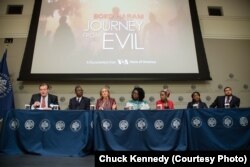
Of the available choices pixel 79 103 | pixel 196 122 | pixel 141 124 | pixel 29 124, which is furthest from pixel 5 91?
pixel 196 122

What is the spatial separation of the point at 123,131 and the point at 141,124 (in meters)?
0.29

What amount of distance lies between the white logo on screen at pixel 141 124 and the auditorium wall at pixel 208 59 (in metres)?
2.35

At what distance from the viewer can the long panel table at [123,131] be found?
4.15 meters

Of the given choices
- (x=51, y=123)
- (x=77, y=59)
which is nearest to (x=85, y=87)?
(x=77, y=59)

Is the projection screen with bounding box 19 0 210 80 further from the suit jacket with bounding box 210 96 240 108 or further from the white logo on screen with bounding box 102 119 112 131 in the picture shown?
the white logo on screen with bounding box 102 119 112 131

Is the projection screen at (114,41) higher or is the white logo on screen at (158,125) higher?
the projection screen at (114,41)

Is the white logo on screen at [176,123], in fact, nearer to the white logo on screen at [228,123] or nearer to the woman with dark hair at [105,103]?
the white logo on screen at [228,123]

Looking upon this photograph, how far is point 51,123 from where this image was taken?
4.23 metres

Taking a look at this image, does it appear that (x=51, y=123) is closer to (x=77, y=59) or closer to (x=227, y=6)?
(x=77, y=59)

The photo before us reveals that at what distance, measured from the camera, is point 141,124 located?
13.8ft

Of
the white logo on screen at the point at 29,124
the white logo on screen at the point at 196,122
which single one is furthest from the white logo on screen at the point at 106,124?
the white logo on screen at the point at 196,122
